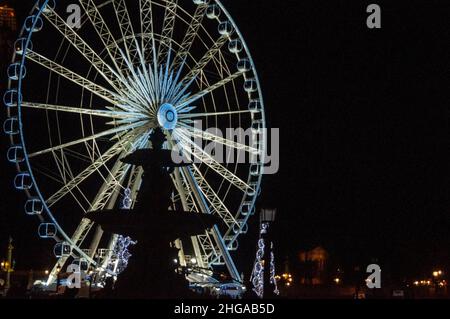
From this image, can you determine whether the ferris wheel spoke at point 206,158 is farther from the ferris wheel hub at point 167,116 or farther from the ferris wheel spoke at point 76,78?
the ferris wheel spoke at point 76,78

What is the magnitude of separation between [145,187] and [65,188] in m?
6.92

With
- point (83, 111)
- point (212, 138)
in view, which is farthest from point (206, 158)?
point (83, 111)

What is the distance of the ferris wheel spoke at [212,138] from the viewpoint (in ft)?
92.9

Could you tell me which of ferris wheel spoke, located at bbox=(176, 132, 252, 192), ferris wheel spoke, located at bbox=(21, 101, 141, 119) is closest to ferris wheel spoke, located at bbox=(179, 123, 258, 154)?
ferris wheel spoke, located at bbox=(176, 132, 252, 192)

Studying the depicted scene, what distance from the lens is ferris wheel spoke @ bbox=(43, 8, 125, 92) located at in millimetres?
26844

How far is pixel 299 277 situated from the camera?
2931 inches

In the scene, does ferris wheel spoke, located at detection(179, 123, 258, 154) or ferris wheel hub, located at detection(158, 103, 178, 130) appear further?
ferris wheel spoke, located at detection(179, 123, 258, 154)

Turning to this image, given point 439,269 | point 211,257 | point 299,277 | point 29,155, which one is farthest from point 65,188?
point 299,277

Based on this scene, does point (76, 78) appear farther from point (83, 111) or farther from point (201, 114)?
point (201, 114)

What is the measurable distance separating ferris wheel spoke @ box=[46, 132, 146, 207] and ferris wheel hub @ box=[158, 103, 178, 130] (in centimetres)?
120

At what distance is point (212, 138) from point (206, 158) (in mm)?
864

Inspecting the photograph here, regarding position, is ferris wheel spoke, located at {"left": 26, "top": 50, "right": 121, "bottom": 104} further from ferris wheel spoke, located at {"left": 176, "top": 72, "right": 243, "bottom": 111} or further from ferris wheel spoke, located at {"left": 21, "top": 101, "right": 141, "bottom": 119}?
ferris wheel spoke, located at {"left": 176, "top": 72, "right": 243, "bottom": 111}
